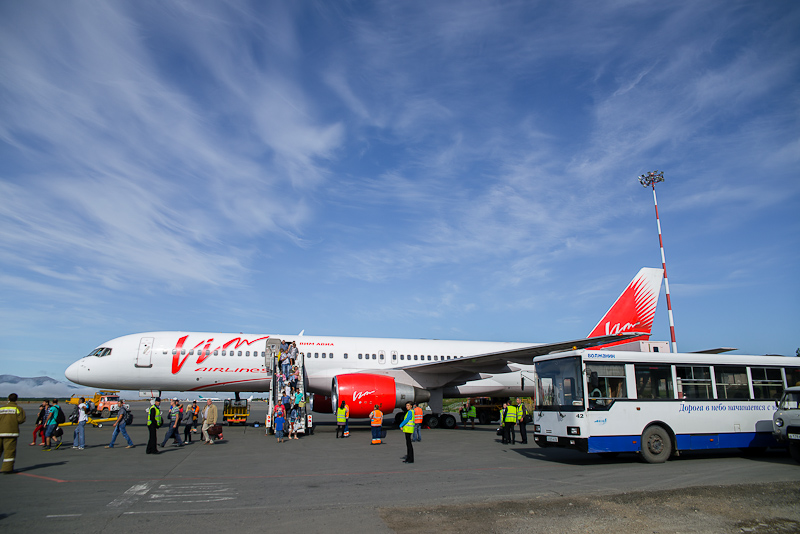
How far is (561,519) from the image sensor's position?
6.51 meters

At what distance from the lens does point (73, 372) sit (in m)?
21.2

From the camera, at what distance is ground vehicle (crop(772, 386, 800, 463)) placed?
1143 centimetres

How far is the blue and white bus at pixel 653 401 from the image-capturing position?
11.4m

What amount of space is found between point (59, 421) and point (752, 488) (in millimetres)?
17853

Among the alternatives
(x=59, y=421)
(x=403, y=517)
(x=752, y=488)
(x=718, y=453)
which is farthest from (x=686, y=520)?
(x=59, y=421)

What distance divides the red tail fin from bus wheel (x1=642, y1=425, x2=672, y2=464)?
15222 mm

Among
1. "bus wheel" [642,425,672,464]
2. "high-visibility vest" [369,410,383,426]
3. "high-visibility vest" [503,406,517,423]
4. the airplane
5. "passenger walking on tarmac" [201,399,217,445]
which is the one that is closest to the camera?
"bus wheel" [642,425,672,464]

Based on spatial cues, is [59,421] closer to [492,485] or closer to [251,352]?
[251,352]

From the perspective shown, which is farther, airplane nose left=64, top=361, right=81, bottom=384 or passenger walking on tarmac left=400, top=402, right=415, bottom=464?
airplane nose left=64, top=361, right=81, bottom=384

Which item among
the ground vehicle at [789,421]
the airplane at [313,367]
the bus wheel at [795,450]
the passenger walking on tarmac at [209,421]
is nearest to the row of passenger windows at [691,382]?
the ground vehicle at [789,421]

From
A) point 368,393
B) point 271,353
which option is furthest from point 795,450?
point 271,353

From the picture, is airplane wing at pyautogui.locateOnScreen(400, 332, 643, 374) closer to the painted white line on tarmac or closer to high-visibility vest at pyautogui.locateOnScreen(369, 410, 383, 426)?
high-visibility vest at pyautogui.locateOnScreen(369, 410, 383, 426)

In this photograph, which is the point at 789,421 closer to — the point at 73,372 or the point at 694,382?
the point at 694,382

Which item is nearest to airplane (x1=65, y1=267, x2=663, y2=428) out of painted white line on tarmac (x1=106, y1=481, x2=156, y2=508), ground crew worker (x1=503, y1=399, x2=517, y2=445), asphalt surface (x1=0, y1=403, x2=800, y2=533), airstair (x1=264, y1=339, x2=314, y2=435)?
airstair (x1=264, y1=339, x2=314, y2=435)
